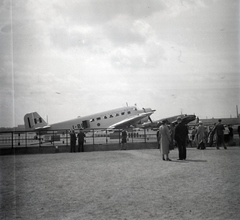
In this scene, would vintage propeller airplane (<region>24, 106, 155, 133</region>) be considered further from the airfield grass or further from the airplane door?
the airfield grass

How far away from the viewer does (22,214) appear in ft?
16.6

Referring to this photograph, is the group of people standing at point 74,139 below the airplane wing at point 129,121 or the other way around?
below

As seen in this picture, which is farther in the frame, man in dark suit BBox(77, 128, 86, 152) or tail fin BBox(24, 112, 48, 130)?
tail fin BBox(24, 112, 48, 130)

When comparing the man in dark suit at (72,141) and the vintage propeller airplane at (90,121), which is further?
the vintage propeller airplane at (90,121)

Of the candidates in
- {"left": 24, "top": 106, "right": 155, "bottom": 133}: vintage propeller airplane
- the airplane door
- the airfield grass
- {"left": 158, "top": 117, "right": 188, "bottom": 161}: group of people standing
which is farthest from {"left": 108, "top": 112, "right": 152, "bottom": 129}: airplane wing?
the airfield grass

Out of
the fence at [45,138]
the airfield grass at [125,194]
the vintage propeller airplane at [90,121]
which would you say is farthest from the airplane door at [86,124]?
the airfield grass at [125,194]

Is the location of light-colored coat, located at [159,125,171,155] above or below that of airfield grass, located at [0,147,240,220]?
above

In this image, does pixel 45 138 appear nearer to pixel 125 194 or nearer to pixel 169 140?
pixel 169 140

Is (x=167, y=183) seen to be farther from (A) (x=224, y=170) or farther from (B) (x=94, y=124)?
(B) (x=94, y=124)

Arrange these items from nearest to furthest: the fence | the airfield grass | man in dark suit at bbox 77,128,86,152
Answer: the airfield grass < man in dark suit at bbox 77,128,86,152 < the fence

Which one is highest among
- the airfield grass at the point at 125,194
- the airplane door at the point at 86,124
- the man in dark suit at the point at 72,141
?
the airplane door at the point at 86,124

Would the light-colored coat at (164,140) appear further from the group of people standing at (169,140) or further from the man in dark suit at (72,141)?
the man in dark suit at (72,141)

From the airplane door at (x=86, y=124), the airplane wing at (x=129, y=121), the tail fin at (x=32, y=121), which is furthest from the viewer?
the tail fin at (x=32, y=121)

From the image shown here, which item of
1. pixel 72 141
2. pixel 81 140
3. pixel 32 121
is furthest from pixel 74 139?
pixel 32 121
